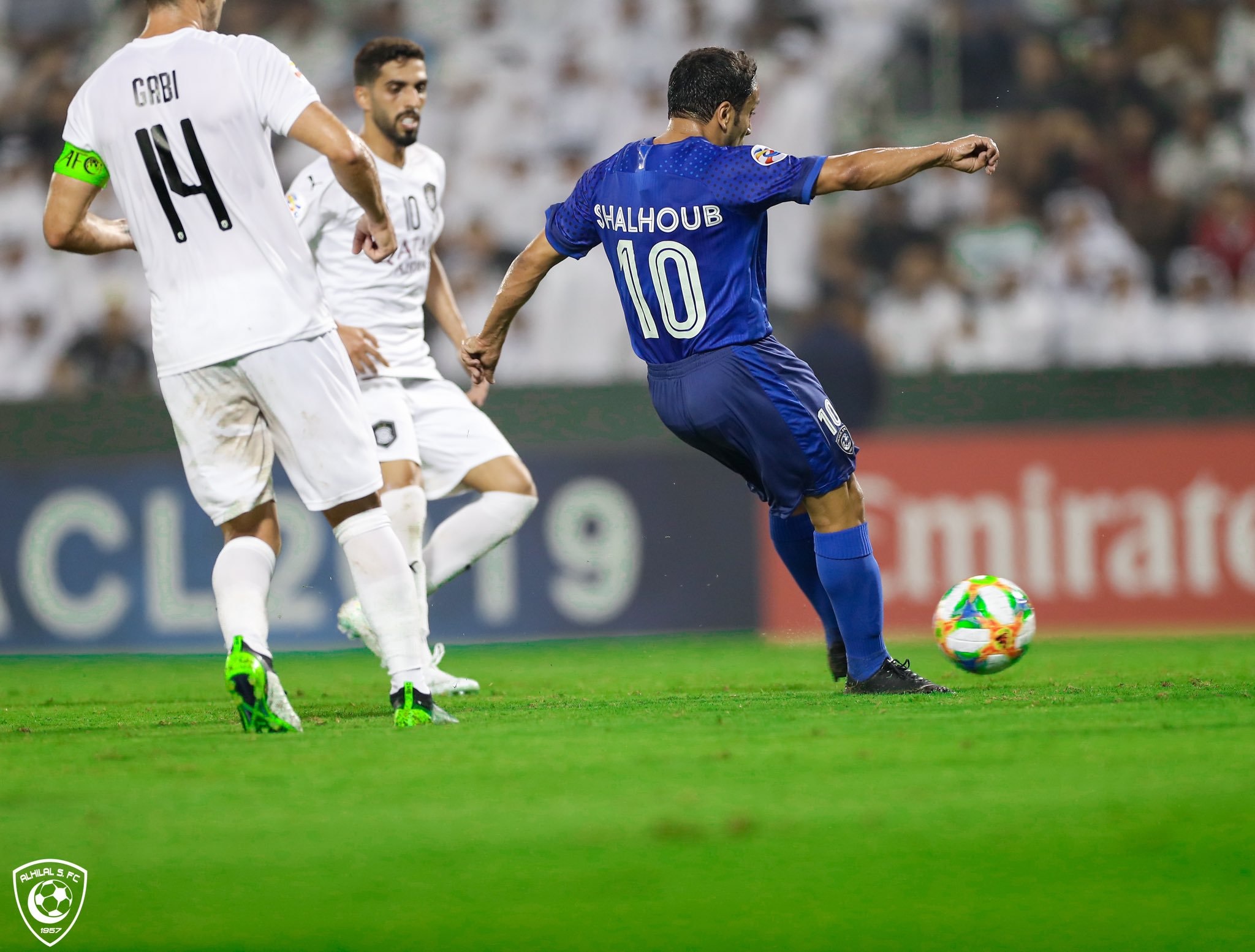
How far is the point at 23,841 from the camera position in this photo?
3.03 meters

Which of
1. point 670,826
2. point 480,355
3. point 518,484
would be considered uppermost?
point 480,355

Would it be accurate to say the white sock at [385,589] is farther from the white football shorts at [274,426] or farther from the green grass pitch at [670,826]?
the green grass pitch at [670,826]

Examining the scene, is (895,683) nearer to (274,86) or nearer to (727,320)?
(727,320)

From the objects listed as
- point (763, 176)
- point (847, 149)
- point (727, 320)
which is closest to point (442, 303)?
point (727, 320)

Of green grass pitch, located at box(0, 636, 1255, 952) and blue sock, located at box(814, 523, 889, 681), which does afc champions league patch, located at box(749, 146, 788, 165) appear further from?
green grass pitch, located at box(0, 636, 1255, 952)

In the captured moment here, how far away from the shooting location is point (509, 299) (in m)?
5.57

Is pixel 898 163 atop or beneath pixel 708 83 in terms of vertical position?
beneath

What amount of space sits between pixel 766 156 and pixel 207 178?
167 centimetres

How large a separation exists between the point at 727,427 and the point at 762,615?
409 centimetres

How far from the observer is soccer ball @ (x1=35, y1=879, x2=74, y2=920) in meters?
2.59

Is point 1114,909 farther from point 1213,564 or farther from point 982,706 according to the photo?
point 1213,564

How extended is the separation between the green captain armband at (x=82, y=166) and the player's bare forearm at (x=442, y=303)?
6.21ft

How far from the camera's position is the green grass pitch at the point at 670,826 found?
2449 millimetres

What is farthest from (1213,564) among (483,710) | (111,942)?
(111,942)
